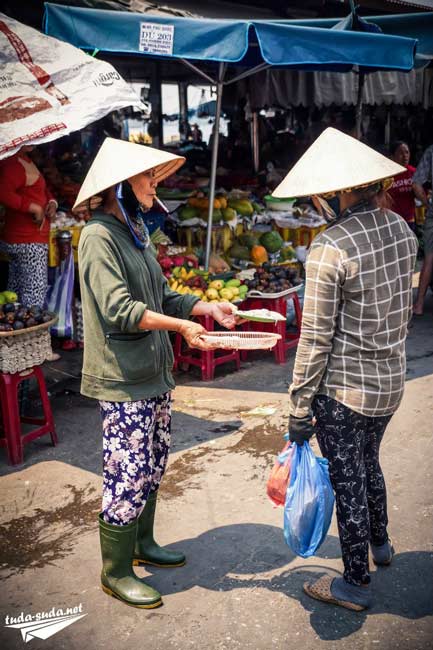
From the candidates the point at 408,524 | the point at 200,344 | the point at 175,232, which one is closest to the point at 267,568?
the point at 408,524

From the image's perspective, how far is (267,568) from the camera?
11.3ft

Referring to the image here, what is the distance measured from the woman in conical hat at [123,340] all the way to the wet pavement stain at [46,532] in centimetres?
63

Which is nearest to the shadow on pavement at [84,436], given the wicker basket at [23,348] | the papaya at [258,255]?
the wicker basket at [23,348]

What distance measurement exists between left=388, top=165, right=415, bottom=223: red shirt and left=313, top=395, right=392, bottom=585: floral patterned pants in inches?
234

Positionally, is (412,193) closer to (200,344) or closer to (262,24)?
(262,24)

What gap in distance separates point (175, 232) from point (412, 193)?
2.97 meters

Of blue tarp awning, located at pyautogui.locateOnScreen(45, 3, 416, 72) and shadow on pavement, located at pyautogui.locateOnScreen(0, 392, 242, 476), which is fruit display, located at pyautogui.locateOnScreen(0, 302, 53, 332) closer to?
shadow on pavement, located at pyautogui.locateOnScreen(0, 392, 242, 476)

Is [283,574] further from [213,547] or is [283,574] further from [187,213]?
[187,213]

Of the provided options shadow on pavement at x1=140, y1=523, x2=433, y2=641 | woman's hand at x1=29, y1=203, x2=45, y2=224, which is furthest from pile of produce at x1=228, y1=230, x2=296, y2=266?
shadow on pavement at x1=140, y1=523, x2=433, y2=641

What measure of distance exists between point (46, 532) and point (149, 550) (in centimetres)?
75

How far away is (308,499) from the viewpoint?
2.95 metres

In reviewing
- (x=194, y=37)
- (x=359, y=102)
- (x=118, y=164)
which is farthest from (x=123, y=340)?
(x=359, y=102)

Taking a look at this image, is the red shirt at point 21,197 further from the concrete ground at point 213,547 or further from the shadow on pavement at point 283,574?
the shadow on pavement at point 283,574

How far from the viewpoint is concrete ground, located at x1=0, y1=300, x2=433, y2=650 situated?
2.97 metres
